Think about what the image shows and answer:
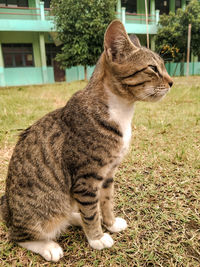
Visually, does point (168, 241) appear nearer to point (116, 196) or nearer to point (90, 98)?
point (116, 196)

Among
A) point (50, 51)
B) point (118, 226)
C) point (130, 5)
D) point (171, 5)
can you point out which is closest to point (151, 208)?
point (118, 226)

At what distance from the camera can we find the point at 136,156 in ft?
8.48

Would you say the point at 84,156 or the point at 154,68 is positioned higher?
the point at 154,68

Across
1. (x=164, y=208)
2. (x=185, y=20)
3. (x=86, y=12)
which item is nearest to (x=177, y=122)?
(x=164, y=208)

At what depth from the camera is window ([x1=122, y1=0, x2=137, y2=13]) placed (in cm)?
1562

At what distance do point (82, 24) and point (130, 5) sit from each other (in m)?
6.86

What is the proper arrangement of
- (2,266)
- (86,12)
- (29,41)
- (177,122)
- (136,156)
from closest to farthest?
1. (2,266)
2. (136,156)
3. (177,122)
4. (86,12)
5. (29,41)

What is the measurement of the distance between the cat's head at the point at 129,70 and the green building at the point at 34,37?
477 inches

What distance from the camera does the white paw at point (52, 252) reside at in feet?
4.51

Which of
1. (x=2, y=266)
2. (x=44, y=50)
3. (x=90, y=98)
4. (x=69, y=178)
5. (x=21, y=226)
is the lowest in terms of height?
(x=2, y=266)

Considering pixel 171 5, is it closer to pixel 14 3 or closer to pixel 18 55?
pixel 14 3

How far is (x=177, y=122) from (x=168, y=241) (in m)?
2.56

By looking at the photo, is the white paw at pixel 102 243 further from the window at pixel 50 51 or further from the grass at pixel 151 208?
the window at pixel 50 51

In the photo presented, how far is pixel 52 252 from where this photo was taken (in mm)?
1392
